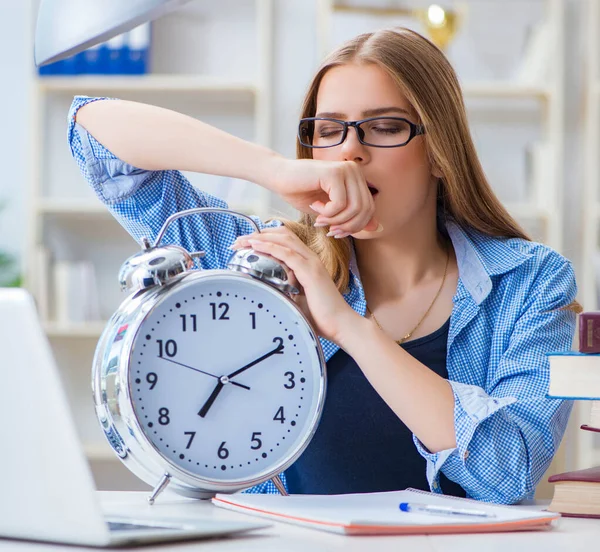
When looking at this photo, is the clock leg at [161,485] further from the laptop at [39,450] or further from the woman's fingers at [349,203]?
the woman's fingers at [349,203]

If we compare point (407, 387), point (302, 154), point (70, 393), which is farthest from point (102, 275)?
point (407, 387)

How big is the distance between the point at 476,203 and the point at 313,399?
72 centimetres

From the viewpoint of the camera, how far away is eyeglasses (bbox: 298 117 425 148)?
4.77 feet

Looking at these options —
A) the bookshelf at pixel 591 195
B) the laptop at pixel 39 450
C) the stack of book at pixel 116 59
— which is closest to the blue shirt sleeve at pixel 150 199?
the laptop at pixel 39 450

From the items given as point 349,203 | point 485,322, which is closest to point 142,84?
point 485,322

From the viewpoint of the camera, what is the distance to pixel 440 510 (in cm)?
95

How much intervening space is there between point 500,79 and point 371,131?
246 cm

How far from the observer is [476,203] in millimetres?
1664

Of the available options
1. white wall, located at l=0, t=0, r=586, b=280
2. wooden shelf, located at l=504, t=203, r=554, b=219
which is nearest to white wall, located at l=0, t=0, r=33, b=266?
white wall, located at l=0, t=0, r=586, b=280

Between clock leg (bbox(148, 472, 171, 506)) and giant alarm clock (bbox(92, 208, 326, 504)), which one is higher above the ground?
giant alarm clock (bbox(92, 208, 326, 504))

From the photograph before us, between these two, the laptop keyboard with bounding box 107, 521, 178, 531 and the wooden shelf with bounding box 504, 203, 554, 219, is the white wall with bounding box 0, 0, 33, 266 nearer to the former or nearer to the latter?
the wooden shelf with bounding box 504, 203, 554, 219

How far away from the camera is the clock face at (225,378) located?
3.32ft

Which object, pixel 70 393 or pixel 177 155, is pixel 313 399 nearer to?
pixel 177 155

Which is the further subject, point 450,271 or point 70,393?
point 70,393
